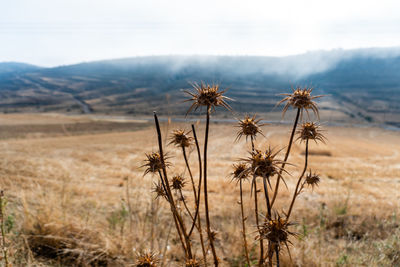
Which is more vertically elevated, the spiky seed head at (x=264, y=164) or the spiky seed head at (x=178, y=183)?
the spiky seed head at (x=264, y=164)

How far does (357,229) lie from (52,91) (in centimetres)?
19461

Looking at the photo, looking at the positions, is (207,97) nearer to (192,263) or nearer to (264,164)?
(264,164)

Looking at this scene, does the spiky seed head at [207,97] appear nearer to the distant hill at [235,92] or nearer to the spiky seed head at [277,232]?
the spiky seed head at [277,232]

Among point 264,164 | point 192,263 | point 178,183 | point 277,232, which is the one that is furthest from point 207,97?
point 192,263

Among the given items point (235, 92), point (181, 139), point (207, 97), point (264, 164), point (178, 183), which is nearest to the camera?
point (264, 164)

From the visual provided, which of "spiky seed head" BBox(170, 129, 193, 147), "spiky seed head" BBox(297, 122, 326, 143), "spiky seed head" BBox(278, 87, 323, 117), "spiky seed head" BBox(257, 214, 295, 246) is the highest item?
"spiky seed head" BBox(278, 87, 323, 117)

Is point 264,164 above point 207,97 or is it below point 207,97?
below

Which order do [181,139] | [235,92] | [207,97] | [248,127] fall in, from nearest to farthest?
[207,97]
[248,127]
[181,139]
[235,92]

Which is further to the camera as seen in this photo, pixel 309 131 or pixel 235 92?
pixel 235 92

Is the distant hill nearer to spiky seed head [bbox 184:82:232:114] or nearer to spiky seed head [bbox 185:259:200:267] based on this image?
spiky seed head [bbox 185:259:200:267]

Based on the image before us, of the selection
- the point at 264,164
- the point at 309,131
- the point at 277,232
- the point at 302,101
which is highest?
the point at 302,101

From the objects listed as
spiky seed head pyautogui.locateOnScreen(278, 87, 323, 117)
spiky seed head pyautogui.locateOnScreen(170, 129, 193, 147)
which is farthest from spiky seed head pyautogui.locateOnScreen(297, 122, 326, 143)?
spiky seed head pyautogui.locateOnScreen(170, 129, 193, 147)

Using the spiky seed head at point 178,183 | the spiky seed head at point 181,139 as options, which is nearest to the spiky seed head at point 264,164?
the spiky seed head at point 181,139

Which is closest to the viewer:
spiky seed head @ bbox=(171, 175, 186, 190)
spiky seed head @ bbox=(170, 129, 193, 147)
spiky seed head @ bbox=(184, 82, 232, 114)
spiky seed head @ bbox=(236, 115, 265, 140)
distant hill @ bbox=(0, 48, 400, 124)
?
spiky seed head @ bbox=(184, 82, 232, 114)
